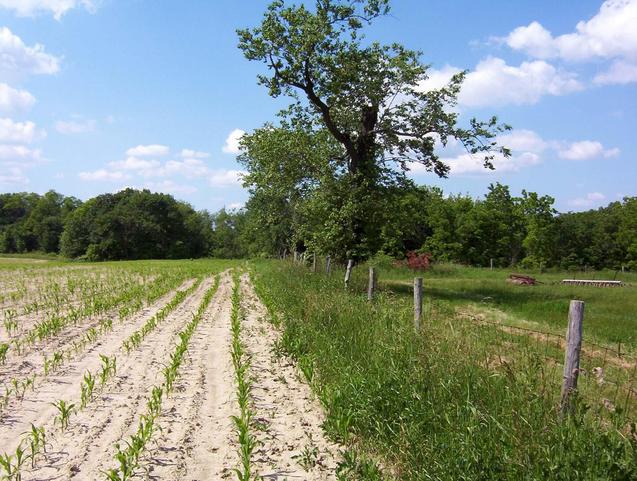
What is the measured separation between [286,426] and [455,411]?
2239 millimetres

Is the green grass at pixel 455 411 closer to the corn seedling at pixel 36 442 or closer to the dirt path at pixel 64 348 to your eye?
the corn seedling at pixel 36 442

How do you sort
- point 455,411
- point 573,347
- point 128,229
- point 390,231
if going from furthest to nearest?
point 128,229
point 390,231
point 455,411
point 573,347

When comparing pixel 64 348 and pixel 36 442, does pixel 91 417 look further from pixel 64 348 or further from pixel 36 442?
pixel 64 348

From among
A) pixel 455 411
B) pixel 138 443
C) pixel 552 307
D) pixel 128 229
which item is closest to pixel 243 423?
pixel 138 443

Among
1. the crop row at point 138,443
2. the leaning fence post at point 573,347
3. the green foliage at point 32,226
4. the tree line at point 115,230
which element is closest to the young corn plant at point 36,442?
the crop row at point 138,443

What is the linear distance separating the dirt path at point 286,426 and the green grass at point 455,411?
0.25 metres

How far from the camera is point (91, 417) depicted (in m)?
6.35

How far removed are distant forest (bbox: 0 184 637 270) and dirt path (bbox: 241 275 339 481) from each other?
1335 cm

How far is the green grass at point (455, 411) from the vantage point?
3.80 m

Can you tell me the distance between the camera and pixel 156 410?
21.0ft

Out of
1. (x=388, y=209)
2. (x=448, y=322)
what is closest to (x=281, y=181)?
(x=388, y=209)

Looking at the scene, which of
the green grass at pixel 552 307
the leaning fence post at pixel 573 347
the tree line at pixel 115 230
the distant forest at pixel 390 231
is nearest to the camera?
the leaning fence post at pixel 573 347

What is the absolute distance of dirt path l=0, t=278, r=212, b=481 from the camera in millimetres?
5078

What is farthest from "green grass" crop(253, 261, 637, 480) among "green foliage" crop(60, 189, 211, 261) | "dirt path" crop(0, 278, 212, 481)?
"green foliage" crop(60, 189, 211, 261)
